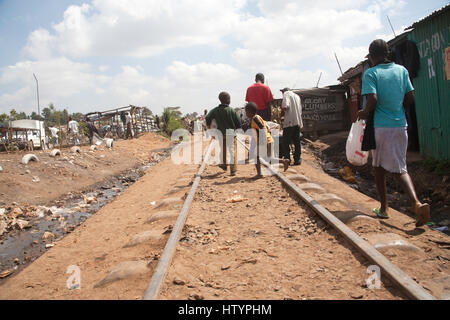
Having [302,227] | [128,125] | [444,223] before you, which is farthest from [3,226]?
[128,125]

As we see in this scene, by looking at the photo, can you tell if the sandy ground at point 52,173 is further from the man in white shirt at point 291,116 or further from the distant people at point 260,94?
the man in white shirt at point 291,116

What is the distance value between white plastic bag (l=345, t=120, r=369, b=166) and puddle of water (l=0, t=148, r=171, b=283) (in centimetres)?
464

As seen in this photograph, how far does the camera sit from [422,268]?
282 centimetres

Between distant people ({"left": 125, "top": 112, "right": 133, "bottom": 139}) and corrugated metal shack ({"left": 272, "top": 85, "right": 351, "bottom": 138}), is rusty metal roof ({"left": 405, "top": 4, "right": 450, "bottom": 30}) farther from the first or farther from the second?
distant people ({"left": 125, "top": 112, "right": 133, "bottom": 139})

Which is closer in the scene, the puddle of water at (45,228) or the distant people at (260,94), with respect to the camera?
the puddle of water at (45,228)

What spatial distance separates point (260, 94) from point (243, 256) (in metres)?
5.26

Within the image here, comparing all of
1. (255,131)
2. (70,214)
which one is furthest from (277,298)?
(70,214)

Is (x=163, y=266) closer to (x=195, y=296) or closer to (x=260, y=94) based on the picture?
(x=195, y=296)

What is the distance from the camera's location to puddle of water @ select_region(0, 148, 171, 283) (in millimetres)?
5133

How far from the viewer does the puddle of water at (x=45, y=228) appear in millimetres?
5133

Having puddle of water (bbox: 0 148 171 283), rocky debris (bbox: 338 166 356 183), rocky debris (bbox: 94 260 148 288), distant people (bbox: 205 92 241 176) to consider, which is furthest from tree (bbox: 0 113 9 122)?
rocky debris (bbox: 94 260 148 288)

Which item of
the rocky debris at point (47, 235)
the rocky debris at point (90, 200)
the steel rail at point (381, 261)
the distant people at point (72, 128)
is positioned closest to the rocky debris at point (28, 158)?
the rocky debris at point (90, 200)

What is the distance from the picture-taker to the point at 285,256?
10.8 feet

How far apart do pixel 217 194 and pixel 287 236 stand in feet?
8.15
